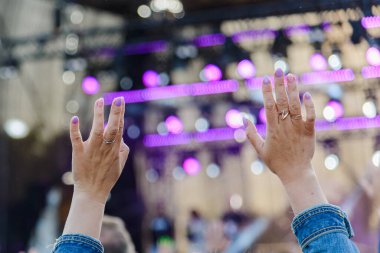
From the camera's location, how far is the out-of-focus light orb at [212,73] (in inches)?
262

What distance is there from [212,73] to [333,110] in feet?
6.26

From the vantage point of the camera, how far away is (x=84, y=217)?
0.91 m

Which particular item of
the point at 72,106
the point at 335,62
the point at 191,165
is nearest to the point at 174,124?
the point at 191,165

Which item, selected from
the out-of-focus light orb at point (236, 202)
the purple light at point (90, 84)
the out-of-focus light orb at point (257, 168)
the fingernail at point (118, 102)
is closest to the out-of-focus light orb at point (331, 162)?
the out-of-focus light orb at point (257, 168)

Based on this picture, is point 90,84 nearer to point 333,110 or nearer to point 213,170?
point 213,170

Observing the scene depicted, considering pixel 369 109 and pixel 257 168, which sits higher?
pixel 257 168

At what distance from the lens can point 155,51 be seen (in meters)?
6.66

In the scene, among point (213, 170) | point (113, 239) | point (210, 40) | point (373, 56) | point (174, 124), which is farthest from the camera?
point (213, 170)

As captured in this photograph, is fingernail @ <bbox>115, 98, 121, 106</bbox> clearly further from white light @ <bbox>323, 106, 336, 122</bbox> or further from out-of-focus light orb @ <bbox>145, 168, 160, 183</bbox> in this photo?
out-of-focus light orb @ <bbox>145, 168, 160, 183</bbox>

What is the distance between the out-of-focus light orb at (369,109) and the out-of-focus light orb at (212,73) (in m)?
2.06

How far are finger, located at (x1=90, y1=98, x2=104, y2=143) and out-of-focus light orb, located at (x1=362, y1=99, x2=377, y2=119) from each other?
267 inches

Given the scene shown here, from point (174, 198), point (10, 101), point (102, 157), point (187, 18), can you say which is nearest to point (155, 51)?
point (187, 18)

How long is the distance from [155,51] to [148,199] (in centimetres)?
277

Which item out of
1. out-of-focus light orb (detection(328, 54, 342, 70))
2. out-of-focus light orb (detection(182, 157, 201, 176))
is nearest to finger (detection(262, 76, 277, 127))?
out-of-focus light orb (detection(328, 54, 342, 70))
